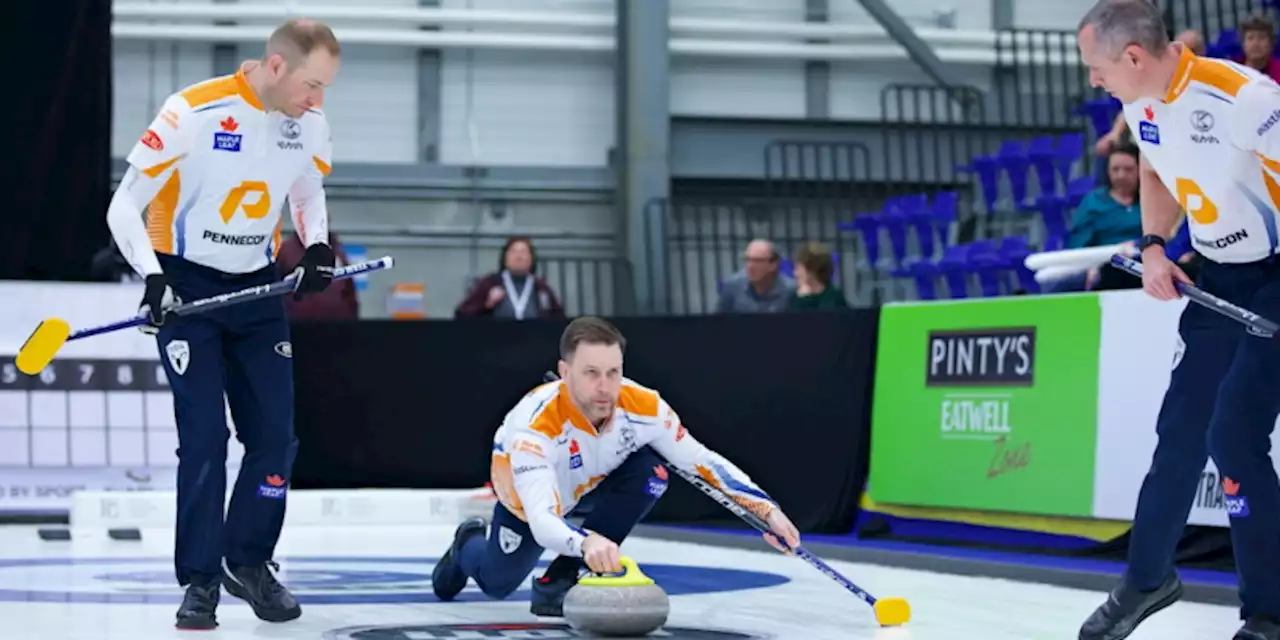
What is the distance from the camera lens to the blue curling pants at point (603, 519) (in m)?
5.16

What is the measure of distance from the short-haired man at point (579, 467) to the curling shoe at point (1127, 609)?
81cm

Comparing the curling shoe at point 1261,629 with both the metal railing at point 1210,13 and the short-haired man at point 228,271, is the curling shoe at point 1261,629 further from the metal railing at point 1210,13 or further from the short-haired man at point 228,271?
the metal railing at point 1210,13

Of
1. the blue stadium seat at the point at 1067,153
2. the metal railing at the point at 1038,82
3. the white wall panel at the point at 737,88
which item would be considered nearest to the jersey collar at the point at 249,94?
the blue stadium seat at the point at 1067,153

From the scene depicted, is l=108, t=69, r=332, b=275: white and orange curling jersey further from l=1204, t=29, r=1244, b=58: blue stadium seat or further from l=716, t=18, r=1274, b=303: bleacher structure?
l=1204, t=29, r=1244, b=58: blue stadium seat

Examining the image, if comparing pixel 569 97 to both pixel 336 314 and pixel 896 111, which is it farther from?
pixel 336 314

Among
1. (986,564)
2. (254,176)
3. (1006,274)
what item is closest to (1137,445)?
(986,564)

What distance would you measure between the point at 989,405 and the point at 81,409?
16.7ft

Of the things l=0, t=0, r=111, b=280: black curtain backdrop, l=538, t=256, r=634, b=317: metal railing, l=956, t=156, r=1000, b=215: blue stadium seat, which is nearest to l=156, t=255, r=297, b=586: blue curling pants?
l=0, t=0, r=111, b=280: black curtain backdrop

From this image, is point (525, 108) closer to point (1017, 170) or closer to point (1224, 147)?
point (1017, 170)

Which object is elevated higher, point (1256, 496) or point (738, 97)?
point (738, 97)

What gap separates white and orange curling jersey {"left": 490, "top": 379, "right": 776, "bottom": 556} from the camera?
477 cm

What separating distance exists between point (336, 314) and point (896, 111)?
5.98m

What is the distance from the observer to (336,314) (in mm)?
11328

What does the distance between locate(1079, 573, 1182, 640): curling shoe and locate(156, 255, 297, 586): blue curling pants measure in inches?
89.6
